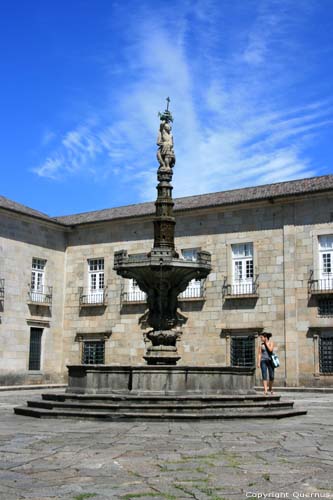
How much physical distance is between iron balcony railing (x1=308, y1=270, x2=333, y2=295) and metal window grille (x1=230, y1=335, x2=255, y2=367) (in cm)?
279

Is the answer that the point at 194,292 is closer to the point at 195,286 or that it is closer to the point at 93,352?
the point at 195,286

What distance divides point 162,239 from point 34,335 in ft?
48.6

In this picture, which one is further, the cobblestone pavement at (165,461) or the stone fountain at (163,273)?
the stone fountain at (163,273)

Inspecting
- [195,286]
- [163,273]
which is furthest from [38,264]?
[163,273]

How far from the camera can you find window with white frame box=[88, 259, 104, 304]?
88.4 feet

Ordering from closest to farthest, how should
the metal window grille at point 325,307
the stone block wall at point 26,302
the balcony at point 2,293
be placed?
the metal window grille at point 325,307
the balcony at point 2,293
the stone block wall at point 26,302

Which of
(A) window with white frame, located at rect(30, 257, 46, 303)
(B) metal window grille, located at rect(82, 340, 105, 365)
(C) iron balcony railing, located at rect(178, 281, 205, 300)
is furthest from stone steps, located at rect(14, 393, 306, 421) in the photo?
(B) metal window grille, located at rect(82, 340, 105, 365)

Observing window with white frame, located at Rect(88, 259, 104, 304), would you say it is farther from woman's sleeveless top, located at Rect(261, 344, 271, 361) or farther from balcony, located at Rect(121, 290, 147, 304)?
woman's sleeveless top, located at Rect(261, 344, 271, 361)

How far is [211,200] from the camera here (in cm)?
2578

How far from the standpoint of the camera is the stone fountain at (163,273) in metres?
12.4

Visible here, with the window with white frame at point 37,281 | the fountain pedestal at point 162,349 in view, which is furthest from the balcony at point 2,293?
the fountain pedestal at point 162,349

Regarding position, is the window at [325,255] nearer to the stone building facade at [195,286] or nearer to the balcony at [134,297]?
the stone building facade at [195,286]

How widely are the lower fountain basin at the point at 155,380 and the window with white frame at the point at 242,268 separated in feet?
41.2

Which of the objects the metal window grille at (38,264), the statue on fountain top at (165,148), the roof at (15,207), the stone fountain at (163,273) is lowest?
the stone fountain at (163,273)
